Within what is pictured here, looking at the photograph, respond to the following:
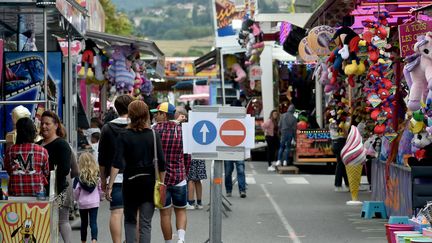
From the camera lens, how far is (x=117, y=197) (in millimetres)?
11047

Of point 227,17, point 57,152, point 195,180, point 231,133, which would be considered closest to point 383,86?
point 195,180

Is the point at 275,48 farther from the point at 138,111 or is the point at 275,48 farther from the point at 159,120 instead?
the point at 138,111

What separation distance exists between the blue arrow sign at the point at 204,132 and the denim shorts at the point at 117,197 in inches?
39.2

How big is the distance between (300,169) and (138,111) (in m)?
19.8

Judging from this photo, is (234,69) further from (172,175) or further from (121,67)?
(172,175)

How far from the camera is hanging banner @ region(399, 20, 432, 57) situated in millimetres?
12586

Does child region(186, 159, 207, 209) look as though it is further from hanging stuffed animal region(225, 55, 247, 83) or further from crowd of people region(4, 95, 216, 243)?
hanging stuffed animal region(225, 55, 247, 83)

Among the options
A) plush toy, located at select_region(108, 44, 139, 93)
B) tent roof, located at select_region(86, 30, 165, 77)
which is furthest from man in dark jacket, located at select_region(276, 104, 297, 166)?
plush toy, located at select_region(108, 44, 139, 93)

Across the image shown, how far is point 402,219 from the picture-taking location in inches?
474

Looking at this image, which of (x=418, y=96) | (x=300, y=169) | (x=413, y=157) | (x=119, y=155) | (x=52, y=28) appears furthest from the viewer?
(x=300, y=169)

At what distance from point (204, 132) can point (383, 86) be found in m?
5.50

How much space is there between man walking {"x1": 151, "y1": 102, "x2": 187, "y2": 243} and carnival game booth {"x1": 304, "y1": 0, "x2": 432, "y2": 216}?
293 centimetres

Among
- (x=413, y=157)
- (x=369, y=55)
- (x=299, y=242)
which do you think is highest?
(x=369, y=55)

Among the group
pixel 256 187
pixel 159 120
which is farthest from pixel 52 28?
pixel 256 187
